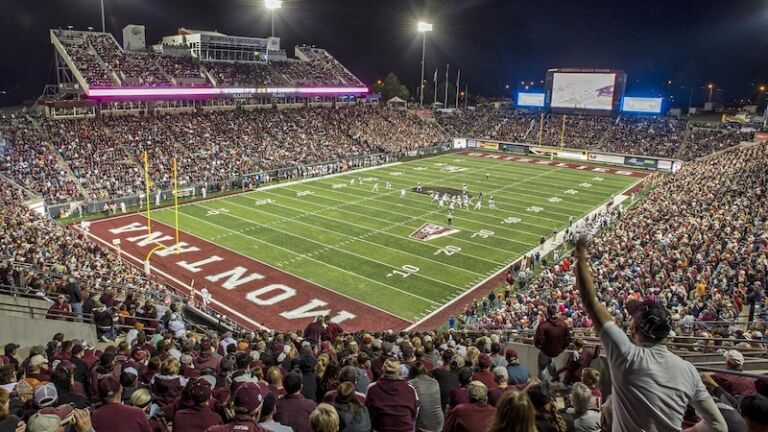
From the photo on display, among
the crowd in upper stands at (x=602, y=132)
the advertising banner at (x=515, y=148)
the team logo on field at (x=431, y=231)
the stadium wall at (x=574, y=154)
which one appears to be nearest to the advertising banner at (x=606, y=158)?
the stadium wall at (x=574, y=154)

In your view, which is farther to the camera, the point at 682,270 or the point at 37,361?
the point at 682,270

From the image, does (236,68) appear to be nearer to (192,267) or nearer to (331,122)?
(331,122)

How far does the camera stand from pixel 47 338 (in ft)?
37.9

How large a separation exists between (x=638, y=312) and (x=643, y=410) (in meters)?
0.51

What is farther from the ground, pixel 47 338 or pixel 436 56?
pixel 436 56

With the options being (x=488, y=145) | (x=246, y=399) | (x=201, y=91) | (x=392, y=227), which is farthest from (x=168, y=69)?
(x=246, y=399)

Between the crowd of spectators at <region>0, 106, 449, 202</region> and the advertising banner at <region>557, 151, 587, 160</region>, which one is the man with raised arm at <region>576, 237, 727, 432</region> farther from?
the advertising banner at <region>557, 151, 587, 160</region>

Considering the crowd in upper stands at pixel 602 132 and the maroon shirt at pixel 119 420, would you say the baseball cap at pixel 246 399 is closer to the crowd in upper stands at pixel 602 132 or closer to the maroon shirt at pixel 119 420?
the maroon shirt at pixel 119 420

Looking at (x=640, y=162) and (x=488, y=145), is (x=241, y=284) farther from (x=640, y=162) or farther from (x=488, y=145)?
(x=488, y=145)

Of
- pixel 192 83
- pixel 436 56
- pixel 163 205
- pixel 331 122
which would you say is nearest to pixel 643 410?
pixel 163 205

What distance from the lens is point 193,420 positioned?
15.1 ft

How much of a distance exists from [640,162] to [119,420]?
57.8m

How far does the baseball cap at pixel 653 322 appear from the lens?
2.85 m

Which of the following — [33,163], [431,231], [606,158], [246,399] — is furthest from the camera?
[606,158]
